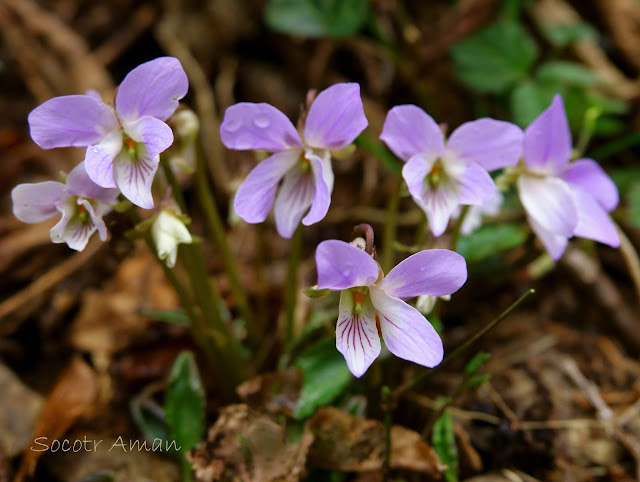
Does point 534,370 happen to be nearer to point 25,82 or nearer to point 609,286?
point 609,286

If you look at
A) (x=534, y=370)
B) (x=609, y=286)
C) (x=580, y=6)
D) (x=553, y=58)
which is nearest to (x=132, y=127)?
(x=534, y=370)

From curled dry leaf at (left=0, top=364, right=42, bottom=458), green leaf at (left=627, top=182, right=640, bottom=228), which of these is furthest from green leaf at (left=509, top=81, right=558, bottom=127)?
curled dry leaf at (left=0, top=364, right=42, bottom=458)

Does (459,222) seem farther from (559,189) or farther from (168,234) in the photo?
(168,234)

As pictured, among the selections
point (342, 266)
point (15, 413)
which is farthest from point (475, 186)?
point (15, 413)

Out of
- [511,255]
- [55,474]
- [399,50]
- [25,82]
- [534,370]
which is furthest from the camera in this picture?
[399,50]

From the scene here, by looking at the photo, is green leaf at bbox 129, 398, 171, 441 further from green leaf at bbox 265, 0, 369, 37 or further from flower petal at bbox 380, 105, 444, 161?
green leaf at bbox 265, 0, 369, 37

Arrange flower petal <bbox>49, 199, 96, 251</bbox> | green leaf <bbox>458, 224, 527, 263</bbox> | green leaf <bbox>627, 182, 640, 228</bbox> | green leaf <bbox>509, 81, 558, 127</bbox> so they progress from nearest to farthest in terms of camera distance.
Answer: flower petal <bbox>49, 199, 96, 251</bbox>, green leaf <bbox>458, 224, 527, 263</bbox>, green leaf <bbox>627, 182, 640, 228</bbox>, green leaf <bbox>509, 81, 558, 127</bbox>
